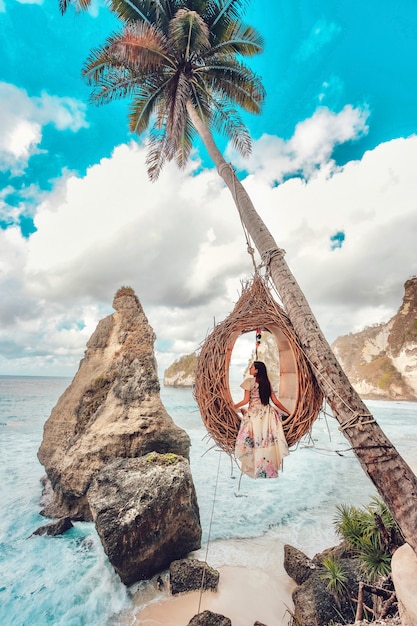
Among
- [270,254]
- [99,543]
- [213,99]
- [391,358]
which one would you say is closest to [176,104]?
[213,99]

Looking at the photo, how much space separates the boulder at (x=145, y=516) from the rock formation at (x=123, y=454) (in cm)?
2

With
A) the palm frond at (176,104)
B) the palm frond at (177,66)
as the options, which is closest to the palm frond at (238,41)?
the palm frond at (177,66)

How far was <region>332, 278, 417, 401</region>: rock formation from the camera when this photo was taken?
59.3 meters

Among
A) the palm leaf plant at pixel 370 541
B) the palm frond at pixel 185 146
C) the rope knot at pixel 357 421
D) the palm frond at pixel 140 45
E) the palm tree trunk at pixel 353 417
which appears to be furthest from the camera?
the palm frond at pixel 185 146

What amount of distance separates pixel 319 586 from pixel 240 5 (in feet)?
45.4

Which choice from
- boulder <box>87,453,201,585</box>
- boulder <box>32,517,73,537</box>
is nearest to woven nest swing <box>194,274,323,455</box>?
boulder <box>87,453,201,585</box>

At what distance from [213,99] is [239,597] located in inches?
507

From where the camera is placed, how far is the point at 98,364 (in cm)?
1282

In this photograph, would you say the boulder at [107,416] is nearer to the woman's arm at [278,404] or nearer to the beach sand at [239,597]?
the beach sand at [239,597]

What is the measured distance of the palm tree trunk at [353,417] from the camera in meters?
2.54

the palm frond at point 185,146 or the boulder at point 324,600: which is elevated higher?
the palm frond at point 185,146

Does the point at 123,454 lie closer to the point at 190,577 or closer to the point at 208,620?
the point at 190,577

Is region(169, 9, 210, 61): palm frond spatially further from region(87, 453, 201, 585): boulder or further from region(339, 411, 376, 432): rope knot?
region(87, 453, 201, 585): boulder

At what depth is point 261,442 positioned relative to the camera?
3094 mm
